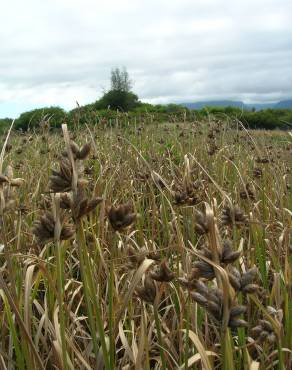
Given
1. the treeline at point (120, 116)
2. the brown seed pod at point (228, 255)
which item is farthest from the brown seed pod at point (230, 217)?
the treeline at point (120, 116)

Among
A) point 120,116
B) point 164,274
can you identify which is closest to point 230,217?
point 164,274

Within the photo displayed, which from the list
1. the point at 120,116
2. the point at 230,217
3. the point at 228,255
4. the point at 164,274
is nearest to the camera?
the point at 228,255

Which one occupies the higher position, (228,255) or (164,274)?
(228,255)

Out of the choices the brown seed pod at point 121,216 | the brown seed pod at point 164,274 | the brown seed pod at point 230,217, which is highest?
the brown seed pod at point 121,216

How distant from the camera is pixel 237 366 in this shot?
1909mm

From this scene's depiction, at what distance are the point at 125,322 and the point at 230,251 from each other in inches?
46.3

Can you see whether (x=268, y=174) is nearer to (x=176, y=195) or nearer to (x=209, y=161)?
(x=209, y=161)

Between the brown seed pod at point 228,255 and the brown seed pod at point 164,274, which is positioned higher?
the brown seed pod at point 228,255

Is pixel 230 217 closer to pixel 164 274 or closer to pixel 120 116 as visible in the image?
pixel 164 274

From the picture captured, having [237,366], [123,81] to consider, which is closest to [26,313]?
[237,366]

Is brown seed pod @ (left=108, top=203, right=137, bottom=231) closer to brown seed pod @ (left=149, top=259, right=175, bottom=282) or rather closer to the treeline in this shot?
brown seed pod @ (left=149, top=259, right=175, bottom=282)

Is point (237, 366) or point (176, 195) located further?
point (237, 366)

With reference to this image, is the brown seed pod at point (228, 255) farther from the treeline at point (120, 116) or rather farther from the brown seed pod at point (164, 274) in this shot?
the treeline at point (120, 116)

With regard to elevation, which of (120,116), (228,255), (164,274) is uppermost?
(120,116)
